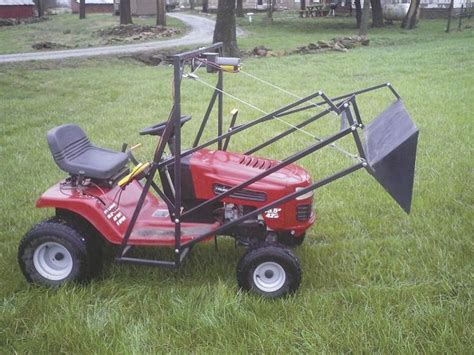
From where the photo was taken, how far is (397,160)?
320cm

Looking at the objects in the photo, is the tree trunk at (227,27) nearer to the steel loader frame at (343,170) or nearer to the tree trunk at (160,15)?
the steel loader frame at (343,170)

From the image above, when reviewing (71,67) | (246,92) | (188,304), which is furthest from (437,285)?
(71,67)

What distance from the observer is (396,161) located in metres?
3.21

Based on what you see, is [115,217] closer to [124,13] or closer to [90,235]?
[90,235]

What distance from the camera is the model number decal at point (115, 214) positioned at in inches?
149

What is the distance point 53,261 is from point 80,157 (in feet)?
2.51

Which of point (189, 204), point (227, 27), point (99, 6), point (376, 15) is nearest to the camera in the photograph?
point (189, 204)

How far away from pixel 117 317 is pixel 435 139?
5172 millimetres

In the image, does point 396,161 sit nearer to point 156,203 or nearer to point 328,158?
point 156,203

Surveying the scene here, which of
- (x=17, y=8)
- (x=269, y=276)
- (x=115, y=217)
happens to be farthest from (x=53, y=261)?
(x=17, y=8)

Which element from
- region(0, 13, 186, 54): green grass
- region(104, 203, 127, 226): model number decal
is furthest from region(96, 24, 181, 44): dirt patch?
region(104, 203, 127, 226): model number decal

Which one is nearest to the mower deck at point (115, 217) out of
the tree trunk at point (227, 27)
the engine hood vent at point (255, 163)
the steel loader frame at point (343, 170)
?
the steel loader frame at point (343, 170)

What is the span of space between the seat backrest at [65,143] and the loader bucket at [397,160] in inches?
81.3

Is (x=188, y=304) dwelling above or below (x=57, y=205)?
below
